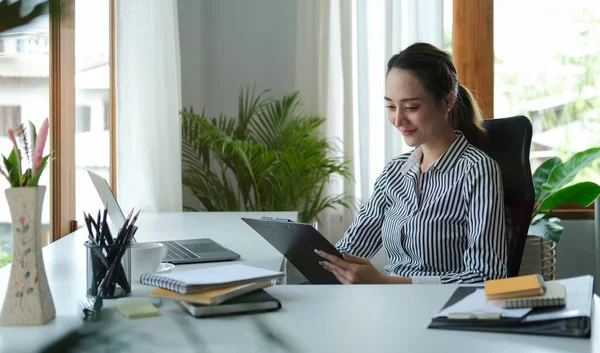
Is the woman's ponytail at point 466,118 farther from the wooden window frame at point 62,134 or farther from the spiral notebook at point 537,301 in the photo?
the wooden window frame at point 62,134

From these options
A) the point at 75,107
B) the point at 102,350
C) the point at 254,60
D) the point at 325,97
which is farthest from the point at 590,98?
the point at 102,350

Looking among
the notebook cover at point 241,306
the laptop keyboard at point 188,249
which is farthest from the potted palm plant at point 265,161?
the notebook cover at point 241,306

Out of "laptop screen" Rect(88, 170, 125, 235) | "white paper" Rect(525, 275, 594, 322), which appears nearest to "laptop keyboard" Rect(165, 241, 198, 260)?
"laptop screen" Rect(88, 170, 125, 235)

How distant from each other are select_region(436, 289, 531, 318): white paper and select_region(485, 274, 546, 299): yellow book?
0.02 metres

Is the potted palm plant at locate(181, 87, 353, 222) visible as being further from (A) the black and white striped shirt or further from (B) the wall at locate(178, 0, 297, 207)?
(A) the black and white striped shirt

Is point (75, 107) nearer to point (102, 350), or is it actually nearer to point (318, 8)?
point (318, 8)

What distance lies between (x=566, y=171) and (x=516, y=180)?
1.37m

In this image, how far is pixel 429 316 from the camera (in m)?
1.22

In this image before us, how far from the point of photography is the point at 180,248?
1889mm

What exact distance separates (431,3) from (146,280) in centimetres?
282

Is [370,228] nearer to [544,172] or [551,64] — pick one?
[544,172]

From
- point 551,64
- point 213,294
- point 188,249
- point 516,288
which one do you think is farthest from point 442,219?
point 551,64

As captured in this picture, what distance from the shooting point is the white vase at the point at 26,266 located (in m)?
1.10

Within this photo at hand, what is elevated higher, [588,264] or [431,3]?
[431,3]
